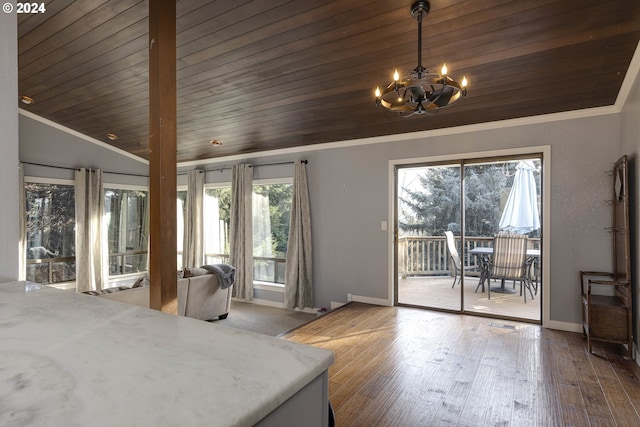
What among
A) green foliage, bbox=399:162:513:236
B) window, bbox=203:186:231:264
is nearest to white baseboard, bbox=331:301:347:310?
green foliage, bbox=399:162:513:236

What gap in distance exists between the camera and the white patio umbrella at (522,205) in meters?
4.08

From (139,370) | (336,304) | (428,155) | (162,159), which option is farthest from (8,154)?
(336,304)

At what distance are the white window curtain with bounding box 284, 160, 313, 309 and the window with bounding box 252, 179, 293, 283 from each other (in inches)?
12.2

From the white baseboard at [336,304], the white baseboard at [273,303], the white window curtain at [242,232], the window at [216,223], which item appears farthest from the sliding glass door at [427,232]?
the window at [216,223]

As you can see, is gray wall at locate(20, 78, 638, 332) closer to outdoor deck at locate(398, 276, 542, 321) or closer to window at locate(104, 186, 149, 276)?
outdoor deck at locate(398, 276, 542, 321)

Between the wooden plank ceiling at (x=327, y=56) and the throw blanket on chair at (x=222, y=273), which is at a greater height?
the wooden plank ceiling at (x=327, y=56)

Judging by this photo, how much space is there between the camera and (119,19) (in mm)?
2842

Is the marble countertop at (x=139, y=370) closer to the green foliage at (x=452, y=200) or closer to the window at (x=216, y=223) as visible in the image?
the green foliage at (x=452, y=200)

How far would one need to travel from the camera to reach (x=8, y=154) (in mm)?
1458

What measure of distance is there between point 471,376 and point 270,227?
157 inches

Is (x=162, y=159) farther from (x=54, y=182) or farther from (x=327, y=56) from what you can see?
(x=54, y=182)

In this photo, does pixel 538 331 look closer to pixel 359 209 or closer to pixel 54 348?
pixel 359 209

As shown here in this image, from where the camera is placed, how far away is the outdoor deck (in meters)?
4.23

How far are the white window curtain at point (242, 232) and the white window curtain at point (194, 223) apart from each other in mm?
818
